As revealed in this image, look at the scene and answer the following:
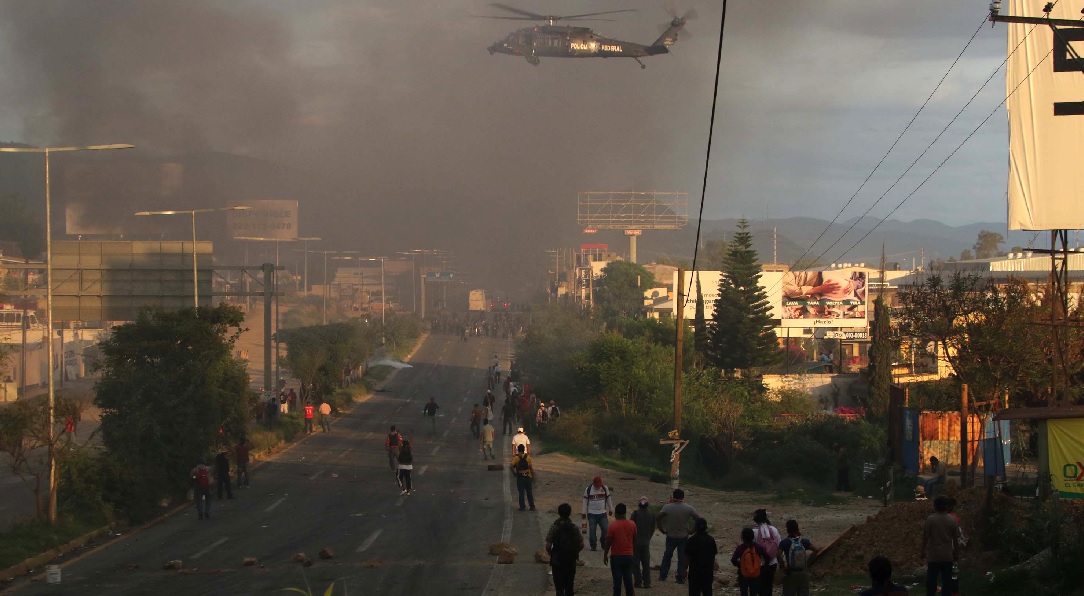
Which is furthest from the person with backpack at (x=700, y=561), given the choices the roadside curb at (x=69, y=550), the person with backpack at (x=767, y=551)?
the roadside curb at (x=69, y=550)

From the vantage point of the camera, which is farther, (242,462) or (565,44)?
(565,44)

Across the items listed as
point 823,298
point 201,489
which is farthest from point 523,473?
point 823,298

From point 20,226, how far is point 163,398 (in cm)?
16860

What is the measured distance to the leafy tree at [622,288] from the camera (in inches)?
3499

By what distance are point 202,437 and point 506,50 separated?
65.5 meters

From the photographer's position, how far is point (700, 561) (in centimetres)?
1176

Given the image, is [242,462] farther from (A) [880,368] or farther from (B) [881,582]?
(A) [880,368]

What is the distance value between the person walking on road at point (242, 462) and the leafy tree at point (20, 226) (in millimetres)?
145571

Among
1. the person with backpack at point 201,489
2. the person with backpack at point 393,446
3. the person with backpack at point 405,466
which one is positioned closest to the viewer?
the person with backpack at point 201,489

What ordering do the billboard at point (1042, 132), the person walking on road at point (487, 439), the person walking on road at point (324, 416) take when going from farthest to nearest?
the person walking on road at point (324, 416), the person walking on road at point (487, 439), the billboard at point (1042, 132)

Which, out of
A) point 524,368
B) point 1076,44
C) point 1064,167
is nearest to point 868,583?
point 1064,167

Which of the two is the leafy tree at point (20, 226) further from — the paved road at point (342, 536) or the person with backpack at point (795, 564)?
the person with backpack at point (795, 564)

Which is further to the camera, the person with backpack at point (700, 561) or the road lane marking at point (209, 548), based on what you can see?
the road lane marking at point (209, 548)

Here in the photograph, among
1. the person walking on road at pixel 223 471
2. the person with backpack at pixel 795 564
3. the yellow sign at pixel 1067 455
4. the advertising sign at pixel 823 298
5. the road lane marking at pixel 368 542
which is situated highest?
the advertising sign at pixel 823 298
